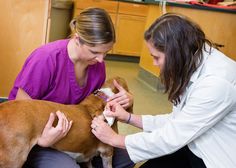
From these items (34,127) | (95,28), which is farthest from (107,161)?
(95,28)

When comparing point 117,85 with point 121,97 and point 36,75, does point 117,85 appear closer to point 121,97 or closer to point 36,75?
point 121,97

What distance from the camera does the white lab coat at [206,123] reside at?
1.23 m

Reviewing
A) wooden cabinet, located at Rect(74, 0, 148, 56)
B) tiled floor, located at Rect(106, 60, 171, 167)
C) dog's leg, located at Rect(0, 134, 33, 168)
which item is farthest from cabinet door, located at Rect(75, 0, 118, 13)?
dog's leg, located at Rect(0, 134, 33, 168)

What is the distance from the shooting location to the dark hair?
1271 millimetres

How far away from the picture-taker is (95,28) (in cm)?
147

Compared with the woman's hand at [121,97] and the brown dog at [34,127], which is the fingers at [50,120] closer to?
the brown dog at [34,127]

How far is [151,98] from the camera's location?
3.74 metres

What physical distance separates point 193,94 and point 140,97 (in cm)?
243

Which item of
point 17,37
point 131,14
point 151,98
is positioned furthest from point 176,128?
point 131,14

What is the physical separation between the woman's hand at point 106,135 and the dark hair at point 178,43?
1.16ft

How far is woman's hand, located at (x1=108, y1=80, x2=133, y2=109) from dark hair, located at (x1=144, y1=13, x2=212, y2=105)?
37cm

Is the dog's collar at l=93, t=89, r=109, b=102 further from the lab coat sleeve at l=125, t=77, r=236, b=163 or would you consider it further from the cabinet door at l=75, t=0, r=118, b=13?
the cabinet door at l=75, t=0, r=118, b=13

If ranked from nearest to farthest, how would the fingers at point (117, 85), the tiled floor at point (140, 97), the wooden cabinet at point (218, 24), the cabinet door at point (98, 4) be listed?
the fingers at point (117, 85) → the tiled floor at point (140, 97) → the wooden cabinet at point (218, 24) → the cabinet door at point (98, 4)

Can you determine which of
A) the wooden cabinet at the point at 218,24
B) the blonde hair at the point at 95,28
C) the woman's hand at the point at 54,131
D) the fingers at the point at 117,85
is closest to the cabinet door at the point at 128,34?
the wooden cabinet at the point at 218,24
